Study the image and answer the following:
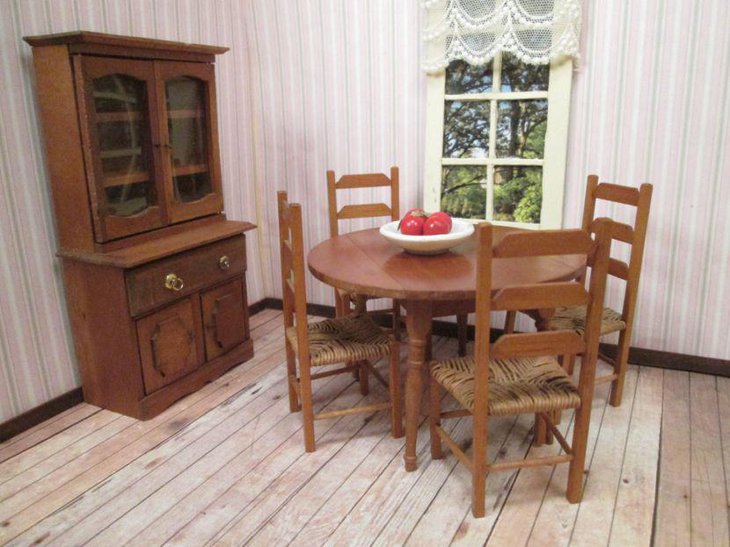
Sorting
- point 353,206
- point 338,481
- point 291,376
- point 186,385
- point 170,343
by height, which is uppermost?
point 353,206

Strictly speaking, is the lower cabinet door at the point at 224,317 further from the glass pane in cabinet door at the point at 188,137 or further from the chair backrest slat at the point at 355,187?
the chair backrest slat at the point at 355,187

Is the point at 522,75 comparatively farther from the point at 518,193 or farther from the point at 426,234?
the point at 426,234

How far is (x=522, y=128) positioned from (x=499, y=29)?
1.60ft

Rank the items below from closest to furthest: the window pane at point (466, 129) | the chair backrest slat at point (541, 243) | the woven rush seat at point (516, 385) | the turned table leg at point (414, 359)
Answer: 1. the chair backrest slat at point (541, 243)
2. the woven rush seat at point (516, 385)
3. the turned table leg at point (414, 359)
4. the window pane at point (466, 129)

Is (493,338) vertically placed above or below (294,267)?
below

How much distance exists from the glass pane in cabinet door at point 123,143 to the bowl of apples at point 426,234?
3.66 ft

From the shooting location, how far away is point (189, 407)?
269 cm

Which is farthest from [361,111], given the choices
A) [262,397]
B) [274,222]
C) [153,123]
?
[262,397]

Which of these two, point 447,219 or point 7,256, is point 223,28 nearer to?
point 7,256

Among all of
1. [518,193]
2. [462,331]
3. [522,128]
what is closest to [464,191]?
Answer: [518,193]

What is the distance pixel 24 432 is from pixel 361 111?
232 cm

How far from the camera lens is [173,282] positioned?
2592mm

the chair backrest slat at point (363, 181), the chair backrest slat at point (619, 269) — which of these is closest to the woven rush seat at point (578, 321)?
the chair backrest slat at point (619, 269)

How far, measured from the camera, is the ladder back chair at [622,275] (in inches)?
95.7
